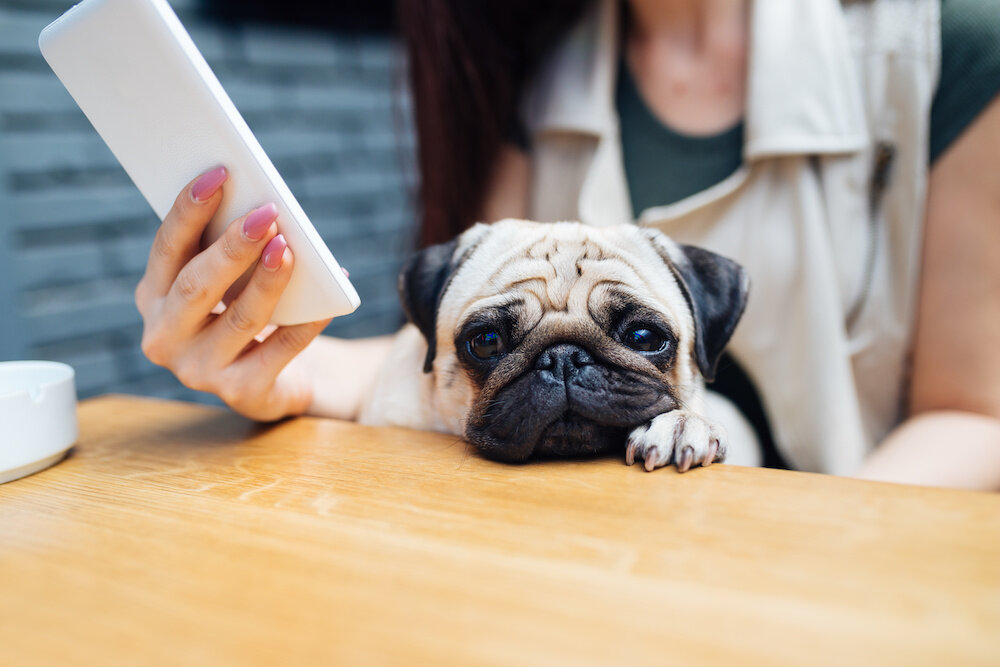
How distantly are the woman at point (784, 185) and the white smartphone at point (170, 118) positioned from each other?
0.54 feet

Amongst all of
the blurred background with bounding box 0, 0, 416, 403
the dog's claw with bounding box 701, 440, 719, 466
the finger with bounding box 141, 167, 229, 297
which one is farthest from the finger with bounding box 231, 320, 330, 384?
the blurred background with bounding box 0, 0, 416, 403

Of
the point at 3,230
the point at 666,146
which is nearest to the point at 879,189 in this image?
the point at 666,146

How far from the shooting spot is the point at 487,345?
108 cm

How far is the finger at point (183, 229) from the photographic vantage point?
0.89m

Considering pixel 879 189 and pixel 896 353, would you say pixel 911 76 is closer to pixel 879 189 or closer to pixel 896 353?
pixel 879 189

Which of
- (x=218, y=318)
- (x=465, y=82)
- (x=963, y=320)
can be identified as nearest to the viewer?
(x=218, y=318)

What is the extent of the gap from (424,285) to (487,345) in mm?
213

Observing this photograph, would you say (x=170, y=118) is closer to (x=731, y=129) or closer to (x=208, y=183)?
(x=208, y=183)

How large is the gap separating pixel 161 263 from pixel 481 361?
492mm

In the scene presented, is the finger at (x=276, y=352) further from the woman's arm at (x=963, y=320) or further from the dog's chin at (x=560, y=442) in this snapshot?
the woman's arm at (x=963, y=320)

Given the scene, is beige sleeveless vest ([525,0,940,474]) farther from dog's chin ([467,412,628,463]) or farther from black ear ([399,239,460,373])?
dog's chin ([467,412,628,463])

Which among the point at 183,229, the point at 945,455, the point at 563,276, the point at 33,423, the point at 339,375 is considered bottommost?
the point at 945,455

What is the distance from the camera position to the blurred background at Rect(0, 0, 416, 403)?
7.82 ft

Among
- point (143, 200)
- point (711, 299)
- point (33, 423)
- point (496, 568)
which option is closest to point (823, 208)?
point (711, 299)
